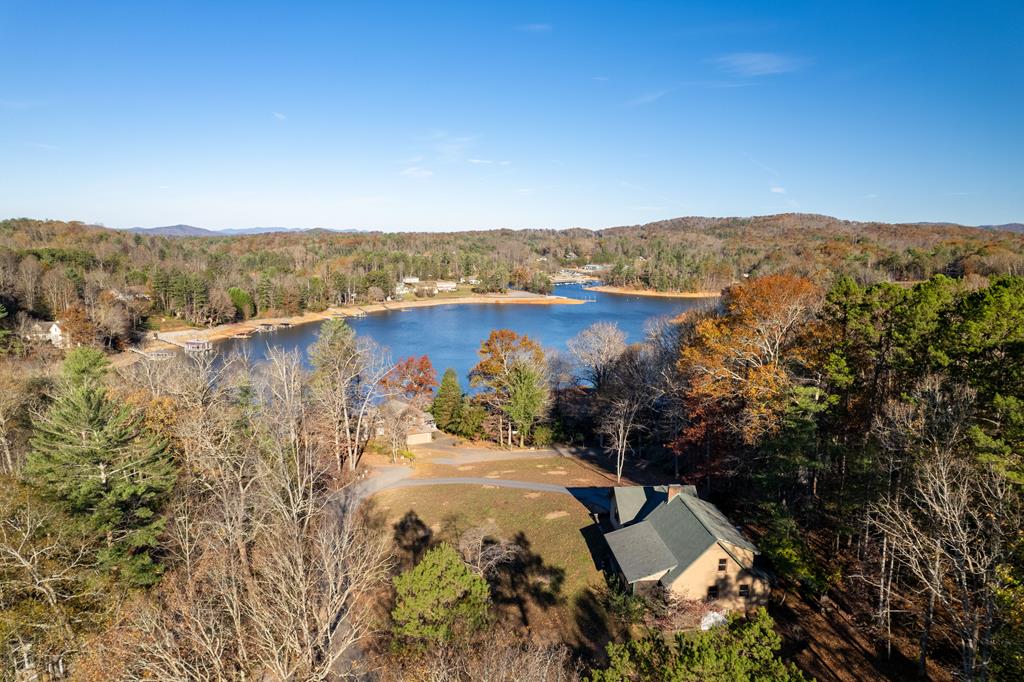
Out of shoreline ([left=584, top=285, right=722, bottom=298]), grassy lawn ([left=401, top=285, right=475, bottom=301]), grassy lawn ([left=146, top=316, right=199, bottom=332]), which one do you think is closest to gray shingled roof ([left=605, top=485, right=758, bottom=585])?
grassy lawn ([left=146, top=316, right=199, bottom=332])

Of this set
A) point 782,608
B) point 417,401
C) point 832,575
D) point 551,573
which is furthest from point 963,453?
point 417,401

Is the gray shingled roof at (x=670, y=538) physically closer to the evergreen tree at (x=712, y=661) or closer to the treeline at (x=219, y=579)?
the treeline at (x=219, y=579)

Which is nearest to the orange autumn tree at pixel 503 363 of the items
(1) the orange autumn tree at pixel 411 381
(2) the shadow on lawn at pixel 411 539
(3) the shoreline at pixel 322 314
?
(1) the orange autumn tree at pixel 411 381

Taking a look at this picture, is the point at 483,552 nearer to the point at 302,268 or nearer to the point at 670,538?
the point at 670,538

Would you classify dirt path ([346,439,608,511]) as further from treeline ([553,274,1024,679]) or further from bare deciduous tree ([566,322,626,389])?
bare deciduous tree ([566,322,626,389])

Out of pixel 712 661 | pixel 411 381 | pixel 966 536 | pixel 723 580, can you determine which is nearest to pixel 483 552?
pixel 723 580

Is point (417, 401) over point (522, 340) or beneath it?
beneath

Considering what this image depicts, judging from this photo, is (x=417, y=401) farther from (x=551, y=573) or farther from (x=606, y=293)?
(x=606, y=293)
